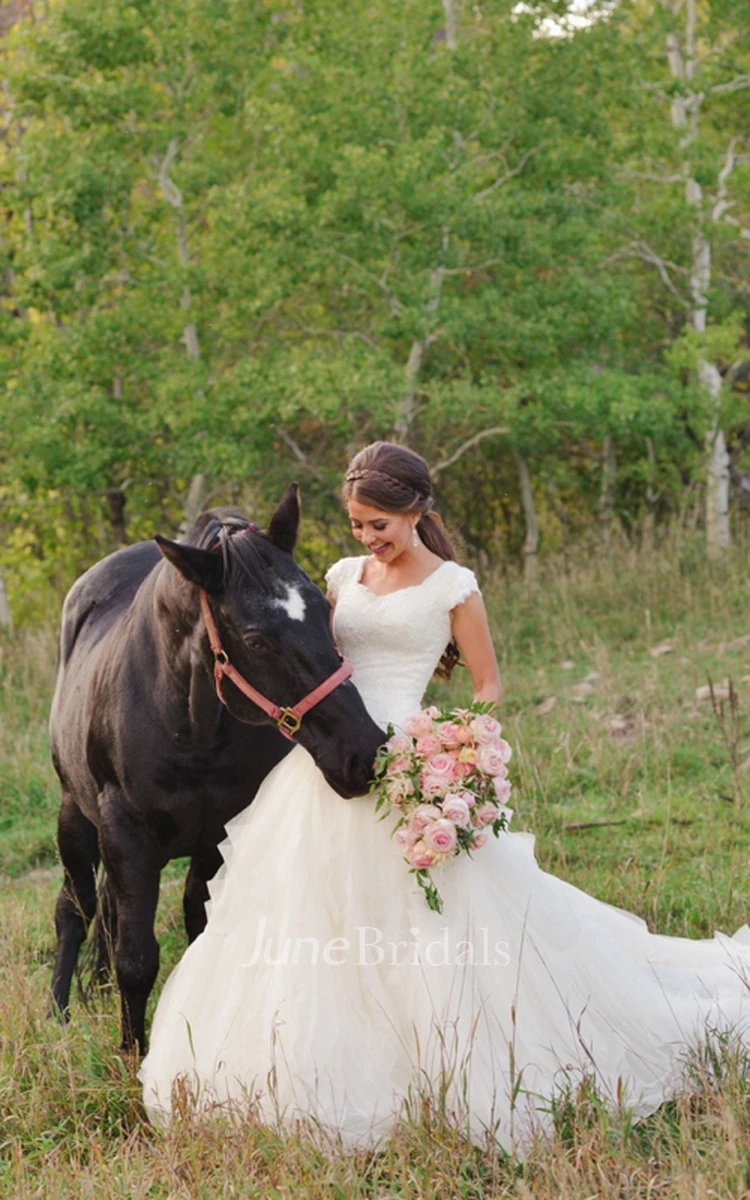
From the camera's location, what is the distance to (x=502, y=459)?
16.1 m

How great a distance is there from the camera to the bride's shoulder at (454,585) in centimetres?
379

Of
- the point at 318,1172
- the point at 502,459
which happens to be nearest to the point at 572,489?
the point at 502,459

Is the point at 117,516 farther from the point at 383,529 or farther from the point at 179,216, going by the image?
the point at 383,529

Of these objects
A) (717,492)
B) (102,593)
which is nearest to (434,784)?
(102,593)

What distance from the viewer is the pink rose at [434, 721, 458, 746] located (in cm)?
343

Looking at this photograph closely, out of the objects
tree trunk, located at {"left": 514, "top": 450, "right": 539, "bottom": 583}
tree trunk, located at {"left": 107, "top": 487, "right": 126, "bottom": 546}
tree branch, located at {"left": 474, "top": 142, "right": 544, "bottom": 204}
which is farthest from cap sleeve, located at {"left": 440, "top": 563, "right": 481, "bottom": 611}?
tree trunk, located at {"left": 107, "top": 487, "right": 126, "bottom": 546}

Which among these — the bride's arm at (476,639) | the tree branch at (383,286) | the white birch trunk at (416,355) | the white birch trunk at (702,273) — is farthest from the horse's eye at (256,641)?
the white birch trunk at (702,273)

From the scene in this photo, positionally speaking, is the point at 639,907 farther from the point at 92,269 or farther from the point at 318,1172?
the point at 92,269

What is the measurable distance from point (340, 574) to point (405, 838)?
1.02 metres

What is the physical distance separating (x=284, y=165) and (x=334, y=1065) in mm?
9898

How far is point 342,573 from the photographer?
4078 millimetres

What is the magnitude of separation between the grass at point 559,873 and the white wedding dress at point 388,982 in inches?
5.9

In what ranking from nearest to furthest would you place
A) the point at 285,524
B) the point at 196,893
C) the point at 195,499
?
the point at 285,524 < the point at 196,893 < the point at 195,499

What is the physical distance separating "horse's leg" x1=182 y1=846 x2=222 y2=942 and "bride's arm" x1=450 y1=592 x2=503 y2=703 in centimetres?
130
